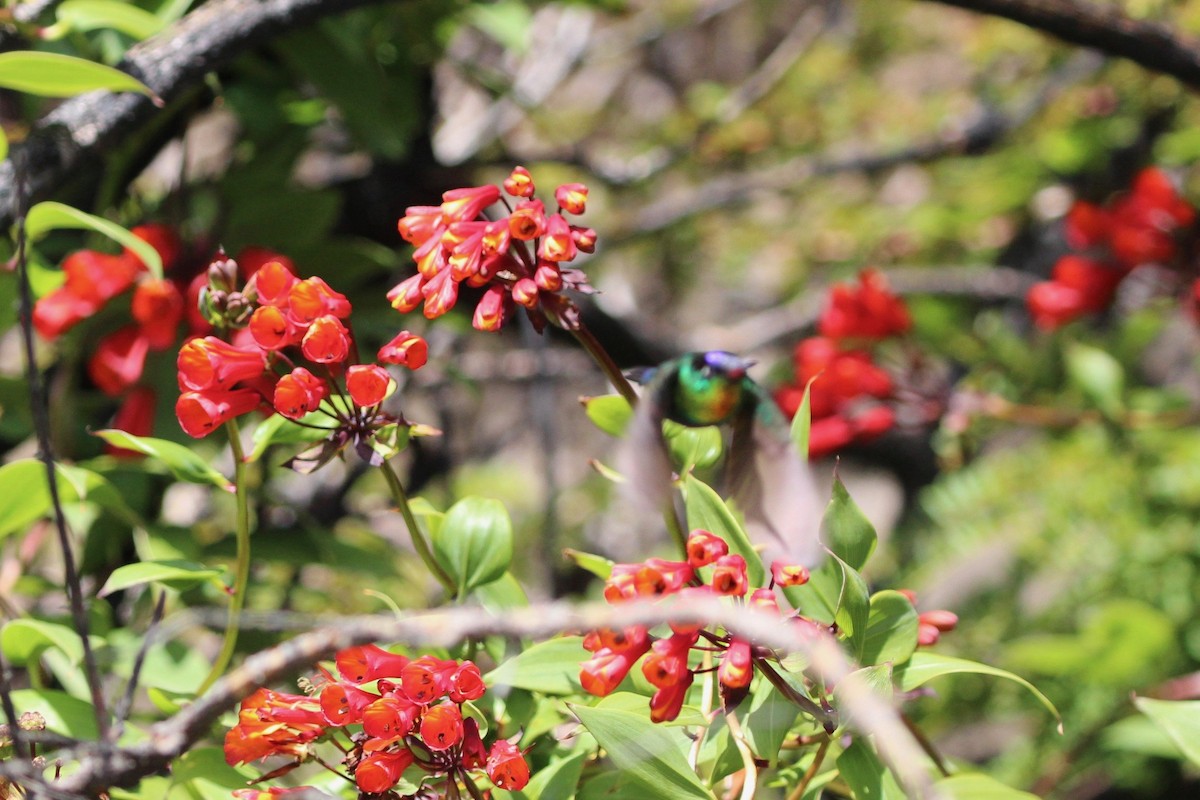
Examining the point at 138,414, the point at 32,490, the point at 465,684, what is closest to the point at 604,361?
the point at 465,684

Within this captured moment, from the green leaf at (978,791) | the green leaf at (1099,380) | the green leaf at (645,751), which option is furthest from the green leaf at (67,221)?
the green leaf at (1099,380)

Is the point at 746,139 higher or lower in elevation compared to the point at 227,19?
lower

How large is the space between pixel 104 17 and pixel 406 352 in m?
0.37

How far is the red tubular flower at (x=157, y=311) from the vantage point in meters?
0.74

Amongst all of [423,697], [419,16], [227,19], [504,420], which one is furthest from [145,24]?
[504,420]

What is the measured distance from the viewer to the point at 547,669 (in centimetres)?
48

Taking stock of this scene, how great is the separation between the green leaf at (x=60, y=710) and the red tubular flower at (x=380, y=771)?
0.69 feet

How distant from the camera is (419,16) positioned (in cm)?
104

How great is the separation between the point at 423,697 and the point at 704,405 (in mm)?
174

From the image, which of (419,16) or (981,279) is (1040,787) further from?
(419,16)

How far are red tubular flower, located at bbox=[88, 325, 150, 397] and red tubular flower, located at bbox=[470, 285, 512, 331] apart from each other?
0.41 meters

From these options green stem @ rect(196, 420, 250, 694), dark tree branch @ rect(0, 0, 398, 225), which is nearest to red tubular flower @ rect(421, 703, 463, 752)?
green stem @ rect(196, 420, 250, 694)

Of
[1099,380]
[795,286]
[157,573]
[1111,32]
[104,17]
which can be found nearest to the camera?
[157,573]

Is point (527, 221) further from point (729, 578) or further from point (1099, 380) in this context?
point (1099, 380)
